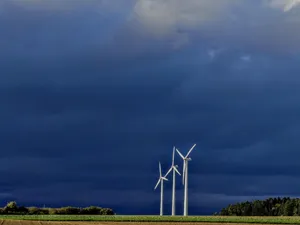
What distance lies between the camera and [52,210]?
130 metres

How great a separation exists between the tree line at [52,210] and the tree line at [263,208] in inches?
1338

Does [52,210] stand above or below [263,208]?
below

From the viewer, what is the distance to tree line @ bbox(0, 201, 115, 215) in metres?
122

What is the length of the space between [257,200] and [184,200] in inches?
2255

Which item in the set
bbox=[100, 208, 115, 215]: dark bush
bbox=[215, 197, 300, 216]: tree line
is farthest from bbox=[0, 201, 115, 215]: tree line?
bbox=[215, 197, 300, 216]: tree line

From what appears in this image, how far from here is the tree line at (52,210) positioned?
12230 centimetres

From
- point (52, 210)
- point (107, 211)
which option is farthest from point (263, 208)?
point (52, 210)

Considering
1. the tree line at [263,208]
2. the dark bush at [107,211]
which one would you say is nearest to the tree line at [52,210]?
the dark bush at [107,211]

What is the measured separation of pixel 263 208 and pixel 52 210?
55153mm

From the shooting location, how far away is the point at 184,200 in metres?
111

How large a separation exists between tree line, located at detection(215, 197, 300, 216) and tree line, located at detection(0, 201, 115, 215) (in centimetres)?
3398

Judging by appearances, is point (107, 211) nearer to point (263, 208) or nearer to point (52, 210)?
point (52, 210)

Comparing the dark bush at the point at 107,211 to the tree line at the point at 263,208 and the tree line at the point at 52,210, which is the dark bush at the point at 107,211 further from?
the tree line at the point at 263,208

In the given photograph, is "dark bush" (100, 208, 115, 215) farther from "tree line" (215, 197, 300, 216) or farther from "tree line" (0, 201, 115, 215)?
"tree line" (215, 197, 300, 216)
